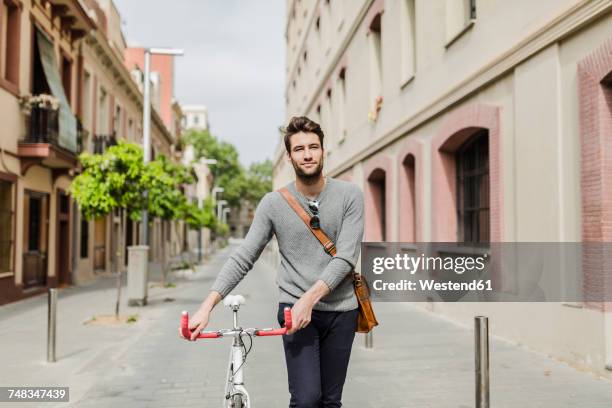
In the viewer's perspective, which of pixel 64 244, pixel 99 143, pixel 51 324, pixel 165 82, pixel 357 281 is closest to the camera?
pixel 357 281

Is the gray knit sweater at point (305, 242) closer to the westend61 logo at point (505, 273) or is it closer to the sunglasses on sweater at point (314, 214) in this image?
the sunglasses on sweater at point (314, 214)

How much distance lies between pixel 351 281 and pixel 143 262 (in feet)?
34.6

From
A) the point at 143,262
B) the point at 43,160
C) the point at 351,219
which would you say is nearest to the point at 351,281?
the point at 351,219

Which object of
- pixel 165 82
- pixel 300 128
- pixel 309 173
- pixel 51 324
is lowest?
pixel 51 324

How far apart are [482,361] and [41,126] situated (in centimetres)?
1259

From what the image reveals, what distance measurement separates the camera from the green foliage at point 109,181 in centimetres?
1075

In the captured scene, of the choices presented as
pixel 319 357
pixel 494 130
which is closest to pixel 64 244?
pixel 494 130

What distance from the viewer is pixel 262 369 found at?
653 cm

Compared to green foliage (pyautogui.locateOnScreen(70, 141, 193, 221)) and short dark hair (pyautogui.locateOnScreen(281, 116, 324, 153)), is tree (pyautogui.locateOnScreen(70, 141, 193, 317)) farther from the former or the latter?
short dark hair (pyautogui.locateOnScreen(281, 116, 324, 153))

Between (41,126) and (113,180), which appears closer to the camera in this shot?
(113,180)

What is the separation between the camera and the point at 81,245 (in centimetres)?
1895

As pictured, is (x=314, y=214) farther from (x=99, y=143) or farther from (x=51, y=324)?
(x=99, y=143)

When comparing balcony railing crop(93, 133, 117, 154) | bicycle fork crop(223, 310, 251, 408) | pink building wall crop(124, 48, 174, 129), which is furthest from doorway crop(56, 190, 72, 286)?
pink building wall crop(124, 48, 174, 129)

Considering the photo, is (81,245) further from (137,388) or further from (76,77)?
(137,388)
